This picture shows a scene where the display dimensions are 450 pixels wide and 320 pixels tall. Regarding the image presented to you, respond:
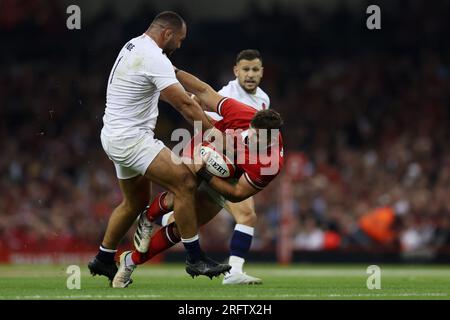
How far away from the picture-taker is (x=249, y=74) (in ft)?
41.6

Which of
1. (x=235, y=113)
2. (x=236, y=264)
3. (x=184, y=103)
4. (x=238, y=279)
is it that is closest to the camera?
(x=184, y=103)

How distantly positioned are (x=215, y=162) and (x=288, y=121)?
1394 centimetres

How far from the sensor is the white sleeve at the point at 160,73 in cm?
1058

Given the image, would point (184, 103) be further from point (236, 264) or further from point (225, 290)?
point (236, 264)

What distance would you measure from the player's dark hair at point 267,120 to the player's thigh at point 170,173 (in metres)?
0.85

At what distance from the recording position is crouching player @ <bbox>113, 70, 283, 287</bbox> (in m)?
10.9

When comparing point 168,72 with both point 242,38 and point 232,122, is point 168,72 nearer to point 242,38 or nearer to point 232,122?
point 232,122

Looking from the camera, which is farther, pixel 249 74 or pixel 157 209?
pixel 249 74

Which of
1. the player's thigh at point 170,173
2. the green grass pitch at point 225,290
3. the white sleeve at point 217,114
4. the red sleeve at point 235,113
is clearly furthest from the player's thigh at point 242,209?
the player's thigh at point 170,173

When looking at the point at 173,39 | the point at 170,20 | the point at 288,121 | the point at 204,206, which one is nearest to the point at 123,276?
the point at 204,206

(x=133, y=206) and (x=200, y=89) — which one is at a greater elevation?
(x=200, y=89)

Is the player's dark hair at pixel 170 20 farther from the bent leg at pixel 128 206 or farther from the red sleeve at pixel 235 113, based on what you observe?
the bent leg at pixel 128 206

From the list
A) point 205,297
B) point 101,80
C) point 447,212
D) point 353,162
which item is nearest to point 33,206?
point 101,80

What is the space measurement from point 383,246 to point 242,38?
296 inches
